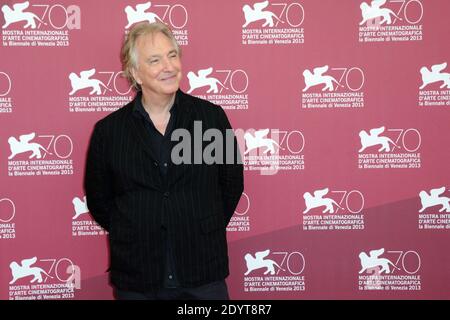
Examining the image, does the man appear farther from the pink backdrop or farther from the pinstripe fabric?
the pink backdrop

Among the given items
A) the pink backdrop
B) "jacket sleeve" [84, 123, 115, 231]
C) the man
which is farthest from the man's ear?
the pink backdrop

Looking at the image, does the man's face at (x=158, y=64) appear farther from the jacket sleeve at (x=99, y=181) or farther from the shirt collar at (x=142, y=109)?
the jacket sleeve at (x=99, y=181)

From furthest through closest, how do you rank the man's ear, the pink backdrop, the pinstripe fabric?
the pink backdrop → the man's ear → the pinstripe fabric

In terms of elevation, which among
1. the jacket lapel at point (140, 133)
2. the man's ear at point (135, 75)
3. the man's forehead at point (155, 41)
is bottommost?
the jacket lapel at point (140, 133)

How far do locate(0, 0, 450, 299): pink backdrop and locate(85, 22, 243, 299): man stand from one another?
46 cm

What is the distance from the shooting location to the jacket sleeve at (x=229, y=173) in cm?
228

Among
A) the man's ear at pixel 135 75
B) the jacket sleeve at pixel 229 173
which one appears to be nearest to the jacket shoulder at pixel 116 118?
the man's ear at pixel 135 75

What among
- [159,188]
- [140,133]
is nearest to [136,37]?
[140,133]

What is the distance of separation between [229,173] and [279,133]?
0.47 meters

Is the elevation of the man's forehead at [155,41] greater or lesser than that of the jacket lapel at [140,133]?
greater

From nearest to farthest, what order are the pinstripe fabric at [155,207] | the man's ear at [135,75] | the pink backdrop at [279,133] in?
1. the pinstripe fabric at [155,207]
2. the man's ear at [135,75]
3. the pink backdrop at [279,133]

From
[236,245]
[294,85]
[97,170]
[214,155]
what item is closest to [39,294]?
[97,170]

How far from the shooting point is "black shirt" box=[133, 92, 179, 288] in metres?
2.08

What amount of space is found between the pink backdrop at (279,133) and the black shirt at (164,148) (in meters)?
0.52
